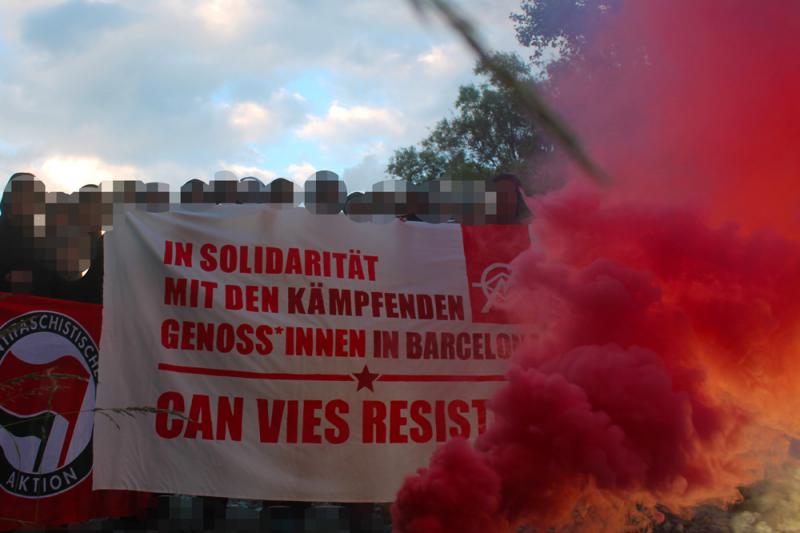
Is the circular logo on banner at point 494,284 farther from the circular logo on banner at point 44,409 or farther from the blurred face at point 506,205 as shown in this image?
the circular logo on banner at point 44,409

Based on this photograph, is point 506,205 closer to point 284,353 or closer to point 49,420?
point 284,353

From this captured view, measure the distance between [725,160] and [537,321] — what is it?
4.49 ft

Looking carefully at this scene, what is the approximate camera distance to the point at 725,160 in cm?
444

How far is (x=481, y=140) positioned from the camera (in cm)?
1275

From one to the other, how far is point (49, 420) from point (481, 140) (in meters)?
9.38

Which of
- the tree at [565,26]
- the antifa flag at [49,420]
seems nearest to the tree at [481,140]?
the tree at [565,26]

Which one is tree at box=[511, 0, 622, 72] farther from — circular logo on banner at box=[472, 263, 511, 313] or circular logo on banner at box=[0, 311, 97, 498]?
circular logo on banner at box=[0, 311, 97, 498]

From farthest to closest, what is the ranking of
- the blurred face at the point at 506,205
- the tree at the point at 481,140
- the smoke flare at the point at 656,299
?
1. the tree at the point at 481,140
2. the blurred face at the point at 506,205
3. the smoke flare at the point at 656,299

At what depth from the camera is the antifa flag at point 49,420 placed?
4.31 meters

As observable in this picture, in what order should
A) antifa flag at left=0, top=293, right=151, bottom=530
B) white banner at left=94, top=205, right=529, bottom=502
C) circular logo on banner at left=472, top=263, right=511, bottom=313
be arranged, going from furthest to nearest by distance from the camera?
1. circular logo on banner at left=472, top=263, right=511, bottom=313
2. white banner at left=94, top=205, right=529, bottom=502
3. antifa flag at left=0, top=293, right=151, bottom=530

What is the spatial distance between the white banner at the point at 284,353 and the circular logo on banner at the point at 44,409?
21 cm

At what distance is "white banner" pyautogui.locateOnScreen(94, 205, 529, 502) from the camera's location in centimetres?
448

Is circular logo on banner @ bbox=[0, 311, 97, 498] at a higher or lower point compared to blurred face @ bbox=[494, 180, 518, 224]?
lower

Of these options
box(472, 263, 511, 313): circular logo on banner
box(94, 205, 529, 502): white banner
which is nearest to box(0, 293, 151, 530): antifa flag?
box(94, 205, 529, 502): white banner
